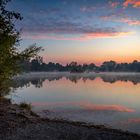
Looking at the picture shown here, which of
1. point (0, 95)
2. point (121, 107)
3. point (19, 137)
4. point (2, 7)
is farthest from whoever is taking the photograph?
point (121, 107)

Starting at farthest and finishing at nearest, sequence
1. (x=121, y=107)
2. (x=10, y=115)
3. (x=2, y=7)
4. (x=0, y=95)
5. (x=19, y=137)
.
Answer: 1. (x=121, y=107)
2. (x=0, y=95)
3. (x=10, y=115)
4. (x=2, y=7)
5. (x=19, y=137)

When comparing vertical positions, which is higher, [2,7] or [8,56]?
[2,7]

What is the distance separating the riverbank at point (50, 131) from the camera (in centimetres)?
1658

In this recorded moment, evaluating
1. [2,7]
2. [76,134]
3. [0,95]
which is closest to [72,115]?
[0,95]

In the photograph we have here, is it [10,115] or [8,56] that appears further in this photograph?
[8,56]

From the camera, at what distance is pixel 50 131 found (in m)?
17.6

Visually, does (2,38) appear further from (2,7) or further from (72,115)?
(72,115)

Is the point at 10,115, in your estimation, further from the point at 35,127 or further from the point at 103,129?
the point at 103,129

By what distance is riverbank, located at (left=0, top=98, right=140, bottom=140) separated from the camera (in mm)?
16578

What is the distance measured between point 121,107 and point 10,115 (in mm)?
17212

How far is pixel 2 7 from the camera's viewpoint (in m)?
18.2

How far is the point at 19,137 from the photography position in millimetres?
16422

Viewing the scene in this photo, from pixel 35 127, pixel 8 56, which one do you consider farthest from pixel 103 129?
pixel 8 56

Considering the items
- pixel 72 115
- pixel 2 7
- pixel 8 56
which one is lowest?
pixel 72 115
